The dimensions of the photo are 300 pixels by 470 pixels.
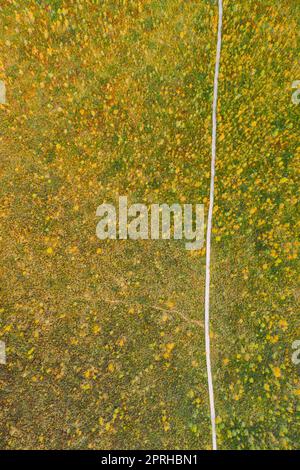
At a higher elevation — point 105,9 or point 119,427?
point 105,9

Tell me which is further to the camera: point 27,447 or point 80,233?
point 80,233

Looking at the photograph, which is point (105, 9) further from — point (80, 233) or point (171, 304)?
point (171, 304)

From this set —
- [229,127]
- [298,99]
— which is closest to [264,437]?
[229,127]

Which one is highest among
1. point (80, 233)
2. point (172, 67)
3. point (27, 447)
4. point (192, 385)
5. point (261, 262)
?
point (172, 67)

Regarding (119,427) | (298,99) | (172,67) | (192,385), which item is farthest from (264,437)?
(172,67)

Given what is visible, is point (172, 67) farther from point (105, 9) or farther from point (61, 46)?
point (61, 46)

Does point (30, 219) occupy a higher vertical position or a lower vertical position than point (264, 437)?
higher

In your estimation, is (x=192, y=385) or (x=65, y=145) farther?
(x=65, y=145)

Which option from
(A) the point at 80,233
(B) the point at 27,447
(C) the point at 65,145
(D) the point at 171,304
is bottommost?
(B) the point at 27,447
